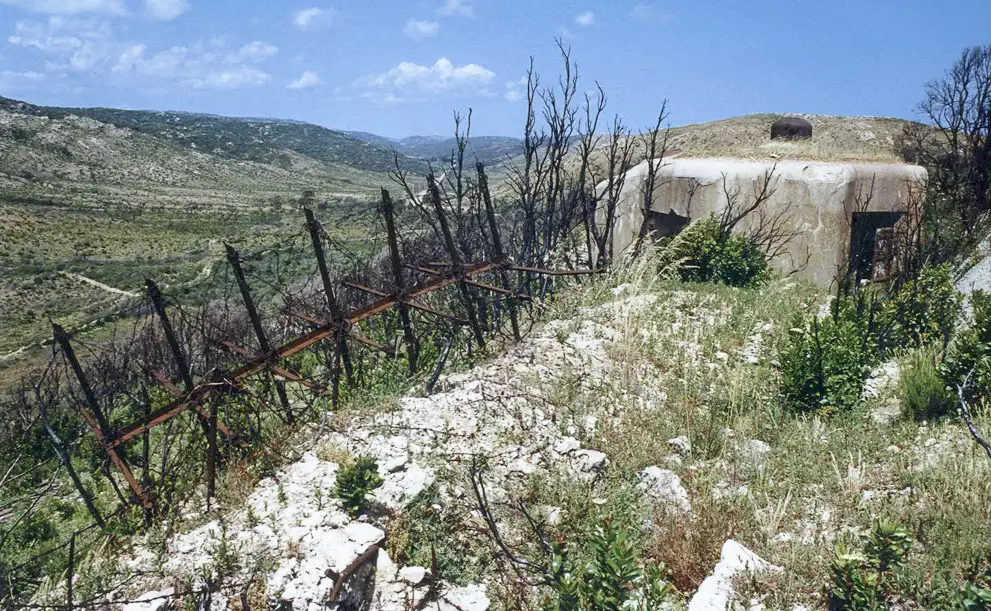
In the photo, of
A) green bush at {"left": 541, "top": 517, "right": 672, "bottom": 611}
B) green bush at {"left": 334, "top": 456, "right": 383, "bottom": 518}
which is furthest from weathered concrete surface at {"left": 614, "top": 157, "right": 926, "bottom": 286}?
green bush at {"left": 334, "top": 456, "right": 383, "bottom": 518}

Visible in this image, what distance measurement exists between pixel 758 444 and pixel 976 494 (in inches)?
48.9

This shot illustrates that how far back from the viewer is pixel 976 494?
3145 mm

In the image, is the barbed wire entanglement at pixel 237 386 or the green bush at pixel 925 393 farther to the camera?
the green bush at pixel 925 393

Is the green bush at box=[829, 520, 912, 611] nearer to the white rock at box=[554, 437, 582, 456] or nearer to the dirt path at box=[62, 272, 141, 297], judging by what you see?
the white rock at box=[554, 437, 582, 456]

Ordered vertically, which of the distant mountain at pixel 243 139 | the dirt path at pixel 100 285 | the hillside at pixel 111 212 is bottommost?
the dirt path at pixel 100 285

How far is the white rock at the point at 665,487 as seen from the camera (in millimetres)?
3520

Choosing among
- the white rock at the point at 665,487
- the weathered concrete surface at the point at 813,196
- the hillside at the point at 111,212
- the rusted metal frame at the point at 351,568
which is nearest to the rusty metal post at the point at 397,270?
the hillside at the point at 111,212

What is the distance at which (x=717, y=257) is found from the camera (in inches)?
361

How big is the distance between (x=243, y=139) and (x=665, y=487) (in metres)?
169

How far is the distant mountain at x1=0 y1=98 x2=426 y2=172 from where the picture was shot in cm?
12506

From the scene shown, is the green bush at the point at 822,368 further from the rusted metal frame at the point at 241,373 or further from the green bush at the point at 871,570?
the rusted metal frame at the point at 241,373

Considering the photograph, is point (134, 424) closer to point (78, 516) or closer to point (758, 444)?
point (758, 444)

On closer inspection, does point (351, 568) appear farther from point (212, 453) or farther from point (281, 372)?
point (281, 372)

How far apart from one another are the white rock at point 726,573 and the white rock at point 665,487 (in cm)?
47
